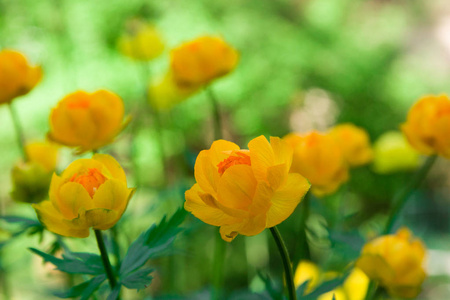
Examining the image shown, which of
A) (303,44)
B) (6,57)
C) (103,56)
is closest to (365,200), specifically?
(303,44)

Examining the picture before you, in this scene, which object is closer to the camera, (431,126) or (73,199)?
(73,199)

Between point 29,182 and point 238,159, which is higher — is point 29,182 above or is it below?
below

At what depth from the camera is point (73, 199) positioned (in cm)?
32

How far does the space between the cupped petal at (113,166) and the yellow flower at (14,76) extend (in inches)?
10.6

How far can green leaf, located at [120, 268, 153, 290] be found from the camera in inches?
12.8

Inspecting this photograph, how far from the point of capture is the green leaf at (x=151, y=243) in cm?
34

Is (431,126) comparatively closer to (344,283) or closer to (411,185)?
(411,185)

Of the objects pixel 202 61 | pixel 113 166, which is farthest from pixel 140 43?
pixel 113 166

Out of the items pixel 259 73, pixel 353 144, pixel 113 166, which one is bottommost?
pixel 259 73

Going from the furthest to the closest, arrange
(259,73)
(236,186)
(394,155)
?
1. (259,73)
2. (394,155)
3. (236,186)

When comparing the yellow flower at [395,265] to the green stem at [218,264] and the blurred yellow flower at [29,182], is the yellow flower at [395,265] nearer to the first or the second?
the green stem at [218,264]

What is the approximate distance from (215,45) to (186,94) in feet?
0.38

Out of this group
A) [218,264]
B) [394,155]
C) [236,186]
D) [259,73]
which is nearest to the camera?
[236,186]

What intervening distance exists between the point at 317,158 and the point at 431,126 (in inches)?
4.5
